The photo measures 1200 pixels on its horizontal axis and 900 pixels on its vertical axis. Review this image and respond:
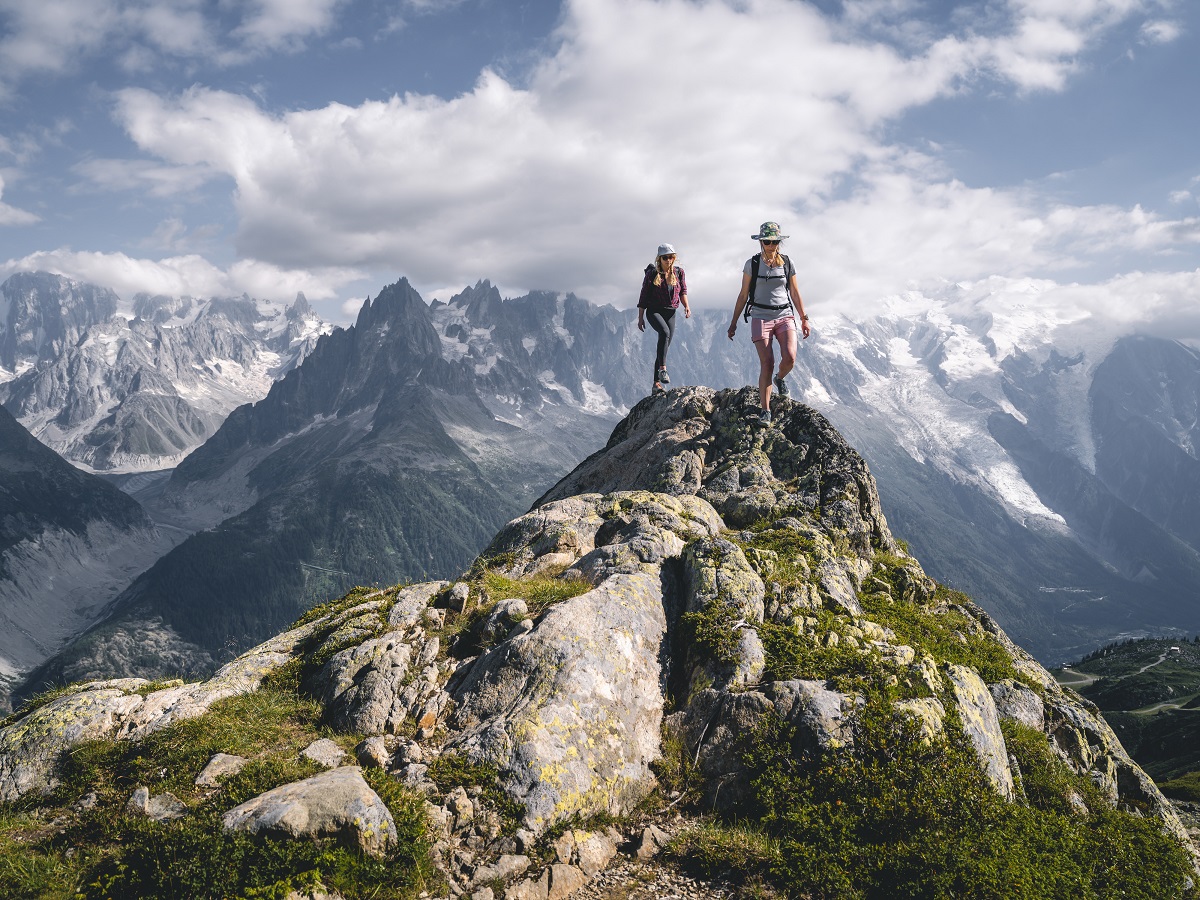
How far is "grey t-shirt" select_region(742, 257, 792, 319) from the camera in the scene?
841 inches

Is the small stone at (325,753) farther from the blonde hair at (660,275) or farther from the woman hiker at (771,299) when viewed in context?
the blonde hair at (660,275)

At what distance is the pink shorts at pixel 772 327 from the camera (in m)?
22.7

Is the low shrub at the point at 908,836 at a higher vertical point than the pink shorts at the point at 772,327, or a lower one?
lower

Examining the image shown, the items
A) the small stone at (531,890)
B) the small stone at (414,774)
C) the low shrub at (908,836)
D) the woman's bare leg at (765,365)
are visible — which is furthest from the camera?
the woman's bare leg at (765,365)

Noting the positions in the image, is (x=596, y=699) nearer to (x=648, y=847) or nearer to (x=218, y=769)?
(x=648, y=847)

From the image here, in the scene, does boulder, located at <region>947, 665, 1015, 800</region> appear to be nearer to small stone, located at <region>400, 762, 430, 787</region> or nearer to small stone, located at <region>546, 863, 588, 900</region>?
small stone, located at <region>546, 863, 588, 900</region>

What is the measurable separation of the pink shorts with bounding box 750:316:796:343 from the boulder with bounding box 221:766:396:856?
18.4 metres

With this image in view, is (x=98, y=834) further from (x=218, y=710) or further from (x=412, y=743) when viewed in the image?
(x=412, y=743)

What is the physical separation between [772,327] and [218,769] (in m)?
19.8

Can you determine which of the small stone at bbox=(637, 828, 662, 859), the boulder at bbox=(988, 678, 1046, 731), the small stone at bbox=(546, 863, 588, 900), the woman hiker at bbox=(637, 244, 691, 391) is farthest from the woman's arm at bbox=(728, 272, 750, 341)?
the small stone at bbox=(546, 863, 588, 900)

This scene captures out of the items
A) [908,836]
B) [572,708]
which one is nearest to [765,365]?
[572,708]

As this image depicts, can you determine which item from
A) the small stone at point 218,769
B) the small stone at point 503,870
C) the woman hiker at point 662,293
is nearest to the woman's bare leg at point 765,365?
the woman hiker at point 662,293

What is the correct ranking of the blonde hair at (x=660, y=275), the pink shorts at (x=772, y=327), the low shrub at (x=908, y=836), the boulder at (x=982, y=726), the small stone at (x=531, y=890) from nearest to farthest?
the small stone at (x=531, y=890)
the low shrub at (x=908, y=836)
the boulder at (x=982, y=726)
the pink shorts at (x=772, y=327)
the blonde hair at (x=660, y=275)

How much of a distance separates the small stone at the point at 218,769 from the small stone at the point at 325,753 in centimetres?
101
